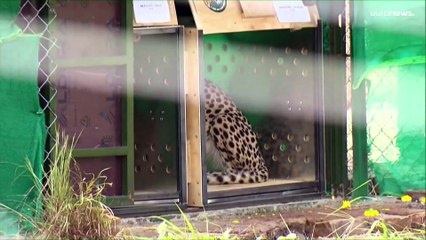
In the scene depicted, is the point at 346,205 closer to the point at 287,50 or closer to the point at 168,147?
the point at 168,147

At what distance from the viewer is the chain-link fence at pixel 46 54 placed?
17.2 feet

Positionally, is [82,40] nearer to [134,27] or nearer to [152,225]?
[134,27]

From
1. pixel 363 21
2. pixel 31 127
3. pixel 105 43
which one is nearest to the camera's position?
pixel 31 127

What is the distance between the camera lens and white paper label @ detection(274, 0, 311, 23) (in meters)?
6.45

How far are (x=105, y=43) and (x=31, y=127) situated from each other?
2.39 feet

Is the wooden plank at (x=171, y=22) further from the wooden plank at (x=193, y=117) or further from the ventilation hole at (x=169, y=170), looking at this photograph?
the ventilation hole at (x=169, y=170)

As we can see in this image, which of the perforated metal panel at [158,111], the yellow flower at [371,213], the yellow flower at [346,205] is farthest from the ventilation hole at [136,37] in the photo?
the yellow flower at [371,213]

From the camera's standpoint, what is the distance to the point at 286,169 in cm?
702

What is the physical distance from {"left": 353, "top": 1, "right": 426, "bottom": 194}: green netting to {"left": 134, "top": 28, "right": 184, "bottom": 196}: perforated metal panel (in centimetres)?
140

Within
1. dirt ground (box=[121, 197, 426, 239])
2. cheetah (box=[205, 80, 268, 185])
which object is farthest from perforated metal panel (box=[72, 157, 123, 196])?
cheetah (box=[205, 80, 268, 185])

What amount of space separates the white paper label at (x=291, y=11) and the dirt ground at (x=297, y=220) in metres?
1.26

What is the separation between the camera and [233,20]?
6254 mm

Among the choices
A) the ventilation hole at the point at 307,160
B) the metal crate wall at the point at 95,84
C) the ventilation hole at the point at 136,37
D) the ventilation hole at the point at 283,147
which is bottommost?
the ventilation hole at the point at 307,160

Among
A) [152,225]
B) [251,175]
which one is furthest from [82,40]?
[251,175]
